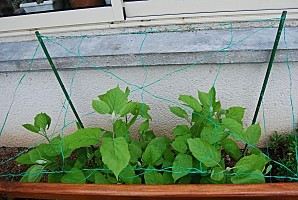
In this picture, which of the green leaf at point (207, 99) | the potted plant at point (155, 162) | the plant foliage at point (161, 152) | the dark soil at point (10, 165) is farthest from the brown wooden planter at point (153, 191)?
the dark soil at point (10, 165)

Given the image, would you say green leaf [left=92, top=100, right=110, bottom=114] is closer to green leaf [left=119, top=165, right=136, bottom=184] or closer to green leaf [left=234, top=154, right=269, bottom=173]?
green leaf [left=119, top=165, right=136, bottom=184]

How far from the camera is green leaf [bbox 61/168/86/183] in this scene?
52.3 inches

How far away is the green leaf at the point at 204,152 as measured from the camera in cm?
120

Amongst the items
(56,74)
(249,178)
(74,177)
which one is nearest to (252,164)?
(249,178)

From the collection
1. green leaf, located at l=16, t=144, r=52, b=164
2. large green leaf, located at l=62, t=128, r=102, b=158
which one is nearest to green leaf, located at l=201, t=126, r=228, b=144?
large green leaf, located at l=62, t=128, r=102, b=158

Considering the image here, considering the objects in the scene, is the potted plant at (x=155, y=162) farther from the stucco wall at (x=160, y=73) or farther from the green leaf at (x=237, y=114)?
the stucco wall at (x=160, y=73)

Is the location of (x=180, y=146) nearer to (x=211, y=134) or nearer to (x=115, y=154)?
(x=211, y=134)

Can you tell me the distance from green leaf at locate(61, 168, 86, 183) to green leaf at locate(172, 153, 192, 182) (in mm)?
406

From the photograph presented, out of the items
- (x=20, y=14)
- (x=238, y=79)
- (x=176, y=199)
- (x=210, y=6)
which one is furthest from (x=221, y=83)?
(x=20, y=14)

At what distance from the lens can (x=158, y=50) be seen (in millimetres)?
1440

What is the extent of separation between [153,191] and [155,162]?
38cm

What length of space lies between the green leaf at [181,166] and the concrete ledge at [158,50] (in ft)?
1.51

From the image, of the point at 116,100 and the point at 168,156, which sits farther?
the point at 168,156

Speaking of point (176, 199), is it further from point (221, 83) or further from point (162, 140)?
point (221, 83)
